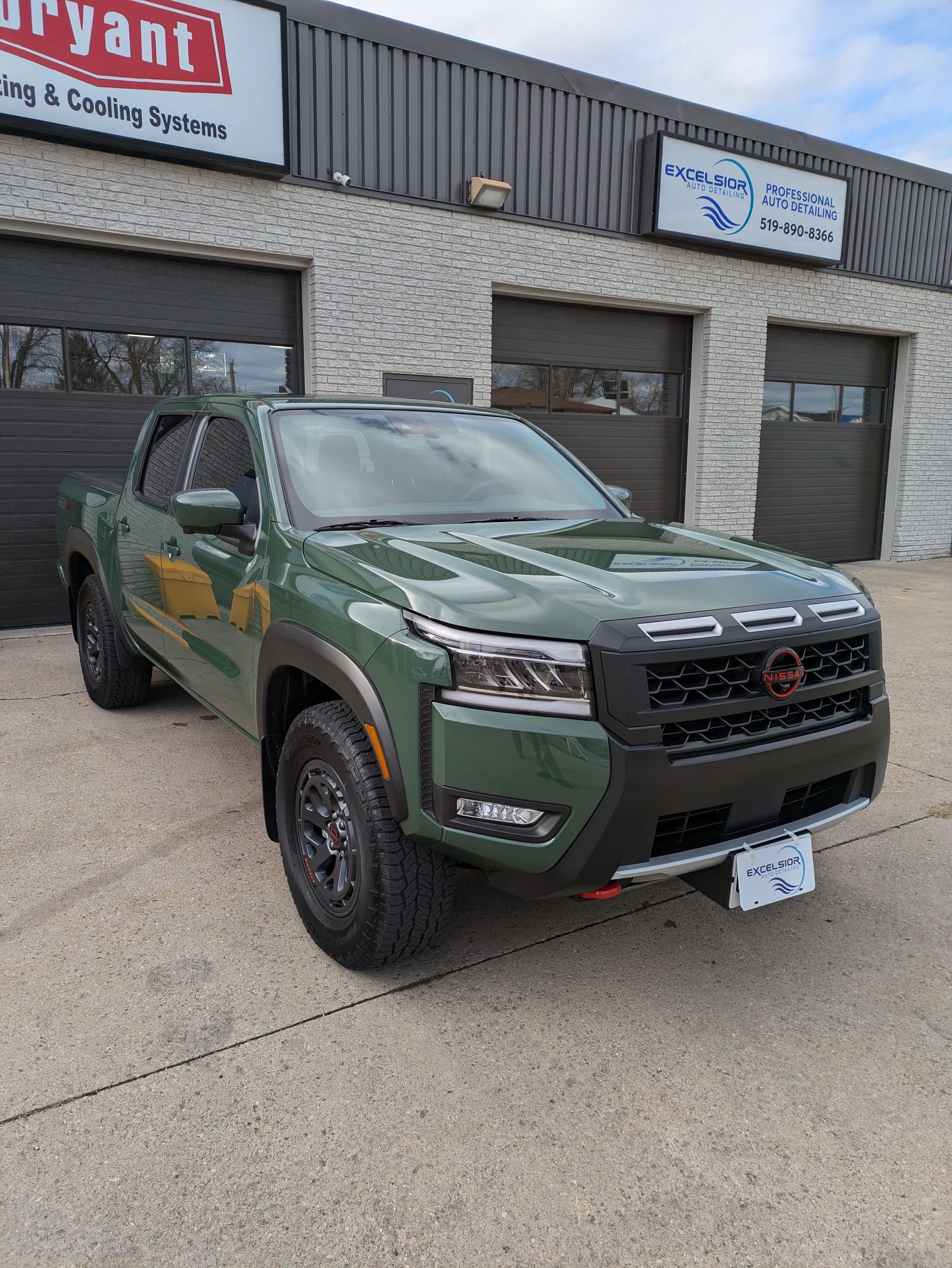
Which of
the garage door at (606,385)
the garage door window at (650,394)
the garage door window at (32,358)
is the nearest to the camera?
the garage door window at (32,358)

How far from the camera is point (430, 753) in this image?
229cm

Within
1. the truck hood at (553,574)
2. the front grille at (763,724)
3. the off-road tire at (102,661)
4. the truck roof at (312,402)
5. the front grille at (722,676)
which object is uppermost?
the truck roof at (312,402)

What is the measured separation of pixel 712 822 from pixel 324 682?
1.23 m

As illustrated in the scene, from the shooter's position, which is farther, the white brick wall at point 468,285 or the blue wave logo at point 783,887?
the white brick wall at point 468,285

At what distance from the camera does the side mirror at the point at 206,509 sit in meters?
3.17

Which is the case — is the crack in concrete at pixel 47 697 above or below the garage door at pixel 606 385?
below

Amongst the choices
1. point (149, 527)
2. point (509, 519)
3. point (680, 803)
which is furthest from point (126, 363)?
point (680, 803)

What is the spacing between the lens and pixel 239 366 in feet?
29.2

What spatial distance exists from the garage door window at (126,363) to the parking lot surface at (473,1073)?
224 inches

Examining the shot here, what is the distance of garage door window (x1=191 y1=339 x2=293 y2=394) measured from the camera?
866 centimetres

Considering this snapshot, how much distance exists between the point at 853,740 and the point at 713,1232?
1.38 metres

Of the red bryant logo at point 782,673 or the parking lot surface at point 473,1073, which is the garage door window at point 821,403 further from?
Answer: the red bryant logo at point 782,673

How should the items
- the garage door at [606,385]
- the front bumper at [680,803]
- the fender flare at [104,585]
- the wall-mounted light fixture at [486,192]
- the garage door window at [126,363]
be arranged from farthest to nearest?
the garage door at [606,385] < the wall-mounted light fixture at [486,192] < the garage door window at [126,363] < the fender flare at [104,585] < the front bumper at [680,803]

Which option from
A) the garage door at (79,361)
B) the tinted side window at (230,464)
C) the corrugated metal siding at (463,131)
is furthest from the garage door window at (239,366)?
the tinted side window at (230,464)
